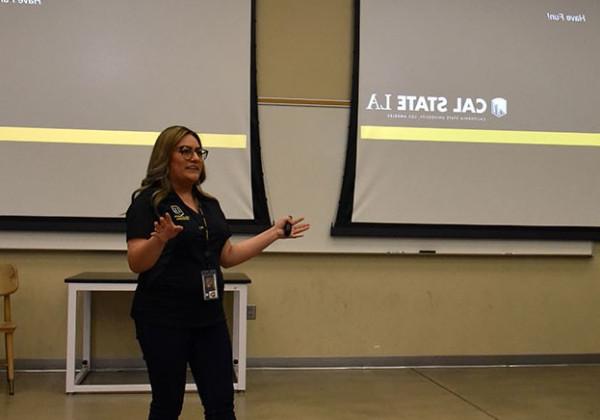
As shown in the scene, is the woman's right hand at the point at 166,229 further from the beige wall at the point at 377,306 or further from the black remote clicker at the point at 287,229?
the beige wall at the point at 377,306

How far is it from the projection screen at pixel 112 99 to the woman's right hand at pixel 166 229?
2.53 m

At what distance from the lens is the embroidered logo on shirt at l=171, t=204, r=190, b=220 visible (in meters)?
2.27

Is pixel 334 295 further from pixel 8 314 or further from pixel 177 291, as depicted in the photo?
pixel 177 291

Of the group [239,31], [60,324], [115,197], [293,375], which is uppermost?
[239,31]

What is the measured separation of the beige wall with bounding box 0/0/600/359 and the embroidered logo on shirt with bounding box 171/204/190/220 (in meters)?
2.44

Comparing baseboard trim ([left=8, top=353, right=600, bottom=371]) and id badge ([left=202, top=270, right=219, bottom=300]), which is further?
baseboard trim ([left=8, top=353, right=600, bottom=371])

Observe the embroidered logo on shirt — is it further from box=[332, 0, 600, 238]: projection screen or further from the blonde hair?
box=[332, 0, 600, 238]: projection screen

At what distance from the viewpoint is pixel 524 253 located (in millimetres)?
4895

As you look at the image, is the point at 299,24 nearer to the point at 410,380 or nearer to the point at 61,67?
the point at 61,67

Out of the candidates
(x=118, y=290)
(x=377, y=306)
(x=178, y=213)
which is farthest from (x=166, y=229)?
(x=377, y=306)

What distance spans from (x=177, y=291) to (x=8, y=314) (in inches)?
89.8

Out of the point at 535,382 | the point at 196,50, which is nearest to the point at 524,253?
the point at 535,382

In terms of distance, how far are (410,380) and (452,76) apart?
2.22 metres

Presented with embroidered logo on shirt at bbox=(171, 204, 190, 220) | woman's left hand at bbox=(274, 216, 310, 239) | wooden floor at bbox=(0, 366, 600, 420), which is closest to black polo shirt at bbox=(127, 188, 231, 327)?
embroidered logo on shirt at bbox=(171, 204, 190, 220)
